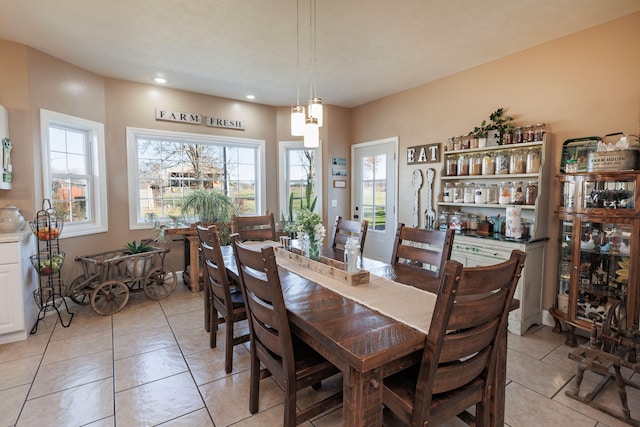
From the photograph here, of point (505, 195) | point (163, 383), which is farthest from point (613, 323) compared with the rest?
point (163, 383)

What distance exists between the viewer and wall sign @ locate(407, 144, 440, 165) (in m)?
4.02

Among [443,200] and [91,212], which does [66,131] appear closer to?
[91,212]

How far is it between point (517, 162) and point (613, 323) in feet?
5.08

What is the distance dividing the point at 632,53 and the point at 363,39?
7.18 ft

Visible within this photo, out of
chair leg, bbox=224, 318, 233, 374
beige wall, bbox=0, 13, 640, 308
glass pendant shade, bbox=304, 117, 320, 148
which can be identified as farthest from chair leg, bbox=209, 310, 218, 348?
beige wall, bbox=0, 13, 640, 308

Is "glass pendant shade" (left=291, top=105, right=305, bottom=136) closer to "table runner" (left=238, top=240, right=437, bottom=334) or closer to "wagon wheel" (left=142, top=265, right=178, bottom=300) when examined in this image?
"table runner" (left=238, top=240, right=437, bottom=334)

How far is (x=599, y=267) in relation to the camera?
261 cm

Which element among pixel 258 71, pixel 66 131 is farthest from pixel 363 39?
pixel 66 131

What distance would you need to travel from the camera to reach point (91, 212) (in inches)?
155

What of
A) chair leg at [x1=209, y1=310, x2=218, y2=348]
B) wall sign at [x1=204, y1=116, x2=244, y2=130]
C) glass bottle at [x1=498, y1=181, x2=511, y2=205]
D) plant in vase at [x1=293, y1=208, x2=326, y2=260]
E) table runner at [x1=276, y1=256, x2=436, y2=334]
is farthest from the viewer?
wall sign at [x1=204, y1=116, x2=244, y2=130]

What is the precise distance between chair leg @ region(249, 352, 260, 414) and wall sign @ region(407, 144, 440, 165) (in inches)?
129

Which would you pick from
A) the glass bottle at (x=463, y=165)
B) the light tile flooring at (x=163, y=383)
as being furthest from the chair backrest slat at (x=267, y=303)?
the glass bottle at (x=463, y=165)

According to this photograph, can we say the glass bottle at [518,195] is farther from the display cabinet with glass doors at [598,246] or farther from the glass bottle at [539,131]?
the glass bottle at [539,131]

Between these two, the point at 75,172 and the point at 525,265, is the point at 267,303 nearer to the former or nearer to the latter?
the point at 525,265
